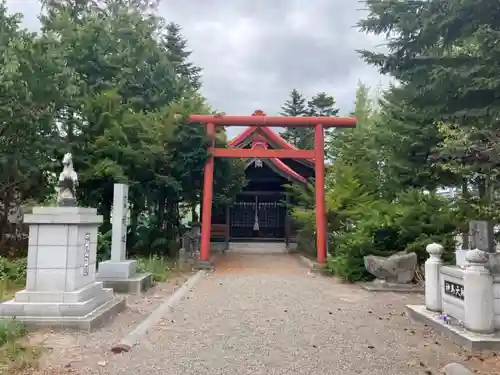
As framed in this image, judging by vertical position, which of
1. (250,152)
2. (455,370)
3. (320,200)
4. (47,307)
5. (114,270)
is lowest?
(455,370)

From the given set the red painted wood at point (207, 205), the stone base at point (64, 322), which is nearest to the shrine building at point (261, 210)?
the red painted wood at point (207, 205)

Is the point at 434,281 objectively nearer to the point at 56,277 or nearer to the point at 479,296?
the point at 479,296

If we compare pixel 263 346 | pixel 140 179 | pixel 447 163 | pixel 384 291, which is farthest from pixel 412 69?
pixel 140 179

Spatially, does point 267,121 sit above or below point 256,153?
above

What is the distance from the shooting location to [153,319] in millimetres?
6418

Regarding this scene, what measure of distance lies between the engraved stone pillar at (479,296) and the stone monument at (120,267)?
19.3 feet

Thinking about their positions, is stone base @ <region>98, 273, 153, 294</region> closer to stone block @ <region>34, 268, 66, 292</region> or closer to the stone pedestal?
the stone pedestal

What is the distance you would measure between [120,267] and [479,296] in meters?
6.41

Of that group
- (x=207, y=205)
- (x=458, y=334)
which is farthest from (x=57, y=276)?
(x=207, y=205)

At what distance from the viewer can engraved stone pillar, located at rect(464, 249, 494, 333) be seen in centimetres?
508

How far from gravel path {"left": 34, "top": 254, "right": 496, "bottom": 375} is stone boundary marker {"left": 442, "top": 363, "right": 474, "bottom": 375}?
13 cm

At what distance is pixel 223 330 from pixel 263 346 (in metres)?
0.93

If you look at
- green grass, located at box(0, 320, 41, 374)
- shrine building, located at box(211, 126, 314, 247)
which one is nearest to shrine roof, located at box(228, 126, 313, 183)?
shrine building, located at box(211, 126, 314, 247)

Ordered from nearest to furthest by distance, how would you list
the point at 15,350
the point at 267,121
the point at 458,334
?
the point at 15,350 < the point at 458,334 < the point at 267,121
